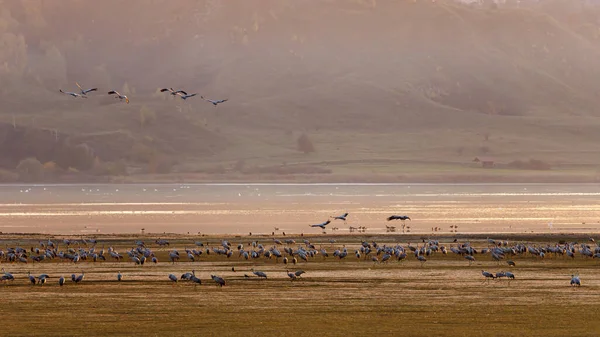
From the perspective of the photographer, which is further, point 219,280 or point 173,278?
point 173,278

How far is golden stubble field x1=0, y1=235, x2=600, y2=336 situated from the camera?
3609 centimetres

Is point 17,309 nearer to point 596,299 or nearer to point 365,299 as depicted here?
point 365,299

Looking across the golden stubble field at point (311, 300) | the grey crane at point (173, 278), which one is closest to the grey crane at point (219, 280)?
the golden stubble field at point (311, 300)

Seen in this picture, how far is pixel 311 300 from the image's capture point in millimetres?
43844

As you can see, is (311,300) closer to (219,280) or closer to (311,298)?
(311,298)

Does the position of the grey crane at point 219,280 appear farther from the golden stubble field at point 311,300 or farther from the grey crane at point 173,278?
the grey crane at point 173,278

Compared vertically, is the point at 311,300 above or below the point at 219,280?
below

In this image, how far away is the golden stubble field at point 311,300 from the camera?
36094mm

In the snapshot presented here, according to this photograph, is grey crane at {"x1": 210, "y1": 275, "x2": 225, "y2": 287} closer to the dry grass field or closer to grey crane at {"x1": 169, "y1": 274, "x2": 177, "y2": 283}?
the dry grass field

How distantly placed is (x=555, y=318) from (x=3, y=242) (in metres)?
59.5

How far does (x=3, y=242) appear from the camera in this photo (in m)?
88.1

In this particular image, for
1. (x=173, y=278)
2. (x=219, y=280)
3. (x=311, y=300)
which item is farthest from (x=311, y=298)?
(x=173, y=278)

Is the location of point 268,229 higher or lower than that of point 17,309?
higher

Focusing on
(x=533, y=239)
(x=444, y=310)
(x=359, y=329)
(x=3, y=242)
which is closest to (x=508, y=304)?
(x=444, y=310)
